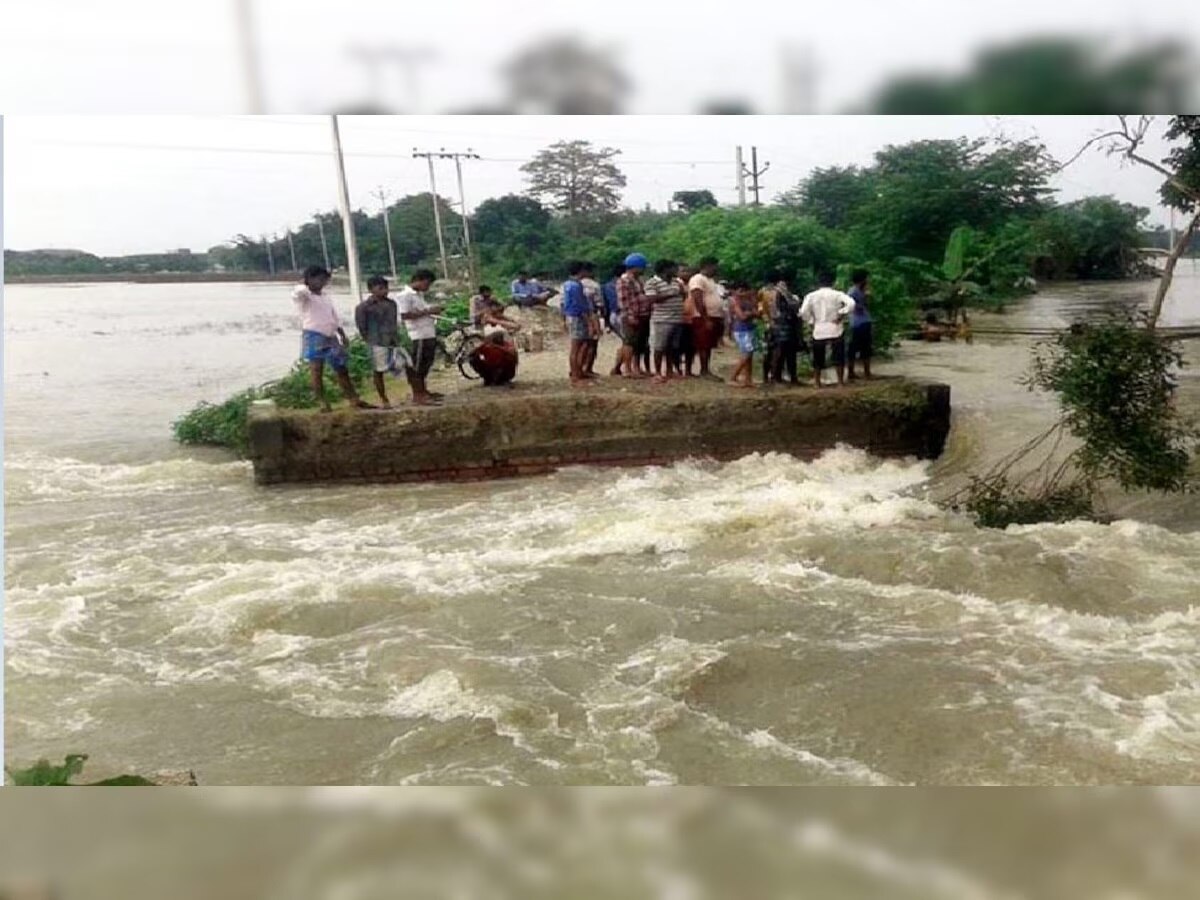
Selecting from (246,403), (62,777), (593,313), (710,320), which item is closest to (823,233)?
(710,320)

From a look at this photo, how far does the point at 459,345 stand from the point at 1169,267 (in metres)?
2.69

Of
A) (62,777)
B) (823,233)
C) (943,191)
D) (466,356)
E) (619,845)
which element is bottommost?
(619,845)

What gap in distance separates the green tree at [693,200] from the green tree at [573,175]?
225 millimetres

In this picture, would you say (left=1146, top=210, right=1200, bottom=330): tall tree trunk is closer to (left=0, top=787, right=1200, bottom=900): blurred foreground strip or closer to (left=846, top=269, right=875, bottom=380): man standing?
(left=846, top=269, right=875, bottom=380): man standing

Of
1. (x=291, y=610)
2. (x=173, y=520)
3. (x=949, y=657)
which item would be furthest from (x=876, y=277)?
(x=173, y=520)

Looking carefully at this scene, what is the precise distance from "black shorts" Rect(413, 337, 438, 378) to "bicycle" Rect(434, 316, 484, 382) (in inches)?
0.8

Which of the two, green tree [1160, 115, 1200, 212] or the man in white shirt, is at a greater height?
green tree [1160, 115, 1200, 212]

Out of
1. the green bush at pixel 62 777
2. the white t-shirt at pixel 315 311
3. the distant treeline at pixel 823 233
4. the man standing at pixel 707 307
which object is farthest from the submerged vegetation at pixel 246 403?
the green bush at pixel 62 777

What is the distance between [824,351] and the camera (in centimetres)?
447

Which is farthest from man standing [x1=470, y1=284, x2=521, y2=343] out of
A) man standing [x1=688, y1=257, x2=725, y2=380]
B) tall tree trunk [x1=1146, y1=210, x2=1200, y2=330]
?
tall tree trunk [x1=1146, y1=210, x2=1200, y2=330]

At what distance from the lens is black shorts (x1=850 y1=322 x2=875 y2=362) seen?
14.6 feet

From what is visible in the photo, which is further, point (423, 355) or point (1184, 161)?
point (423, 355)

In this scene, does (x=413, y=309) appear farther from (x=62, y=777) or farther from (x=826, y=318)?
(x=62, y=777)

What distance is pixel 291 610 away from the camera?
4.16 meters
